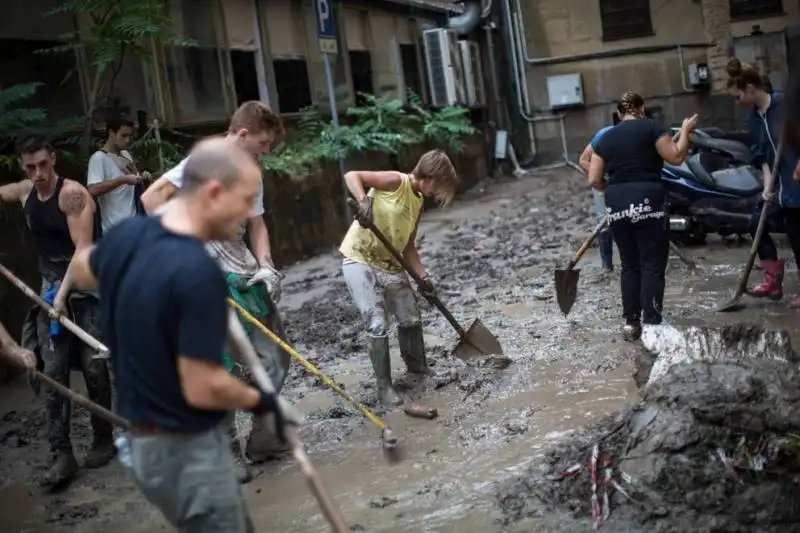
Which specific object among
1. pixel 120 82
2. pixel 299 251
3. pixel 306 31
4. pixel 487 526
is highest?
pixel 306 31

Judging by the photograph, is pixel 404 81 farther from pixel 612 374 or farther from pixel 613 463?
pixel 613 463

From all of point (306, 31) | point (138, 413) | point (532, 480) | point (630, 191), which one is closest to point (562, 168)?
point (306, 31)

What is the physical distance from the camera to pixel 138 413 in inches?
103

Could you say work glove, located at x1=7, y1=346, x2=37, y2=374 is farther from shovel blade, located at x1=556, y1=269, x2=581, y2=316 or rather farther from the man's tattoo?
shovel blade, located at x1=556, y1=269, x2=581, y2=316

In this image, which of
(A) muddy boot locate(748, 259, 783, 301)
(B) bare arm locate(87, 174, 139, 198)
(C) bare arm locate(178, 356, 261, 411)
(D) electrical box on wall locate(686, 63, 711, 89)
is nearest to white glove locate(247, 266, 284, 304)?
(B) bare arm locate(87, 174, 139, 198)

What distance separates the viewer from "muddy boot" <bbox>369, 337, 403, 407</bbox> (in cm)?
580

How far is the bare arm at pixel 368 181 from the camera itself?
5.56 meters

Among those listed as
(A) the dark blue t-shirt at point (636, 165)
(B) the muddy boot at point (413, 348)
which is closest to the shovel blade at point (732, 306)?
(A) the dark blue t-shirt at point (636, 165)

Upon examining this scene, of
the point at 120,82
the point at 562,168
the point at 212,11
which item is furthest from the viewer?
the point at 562,168

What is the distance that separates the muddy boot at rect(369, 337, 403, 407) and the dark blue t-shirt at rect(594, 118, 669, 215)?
1.91m

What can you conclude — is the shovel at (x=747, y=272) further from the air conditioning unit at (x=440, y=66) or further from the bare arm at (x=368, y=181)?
the air conditioning unit at (x=440, y=66)

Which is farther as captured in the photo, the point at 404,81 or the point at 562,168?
the point at 562,168

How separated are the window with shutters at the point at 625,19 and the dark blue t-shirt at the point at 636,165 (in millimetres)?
14496

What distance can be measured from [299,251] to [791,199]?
6.86m
